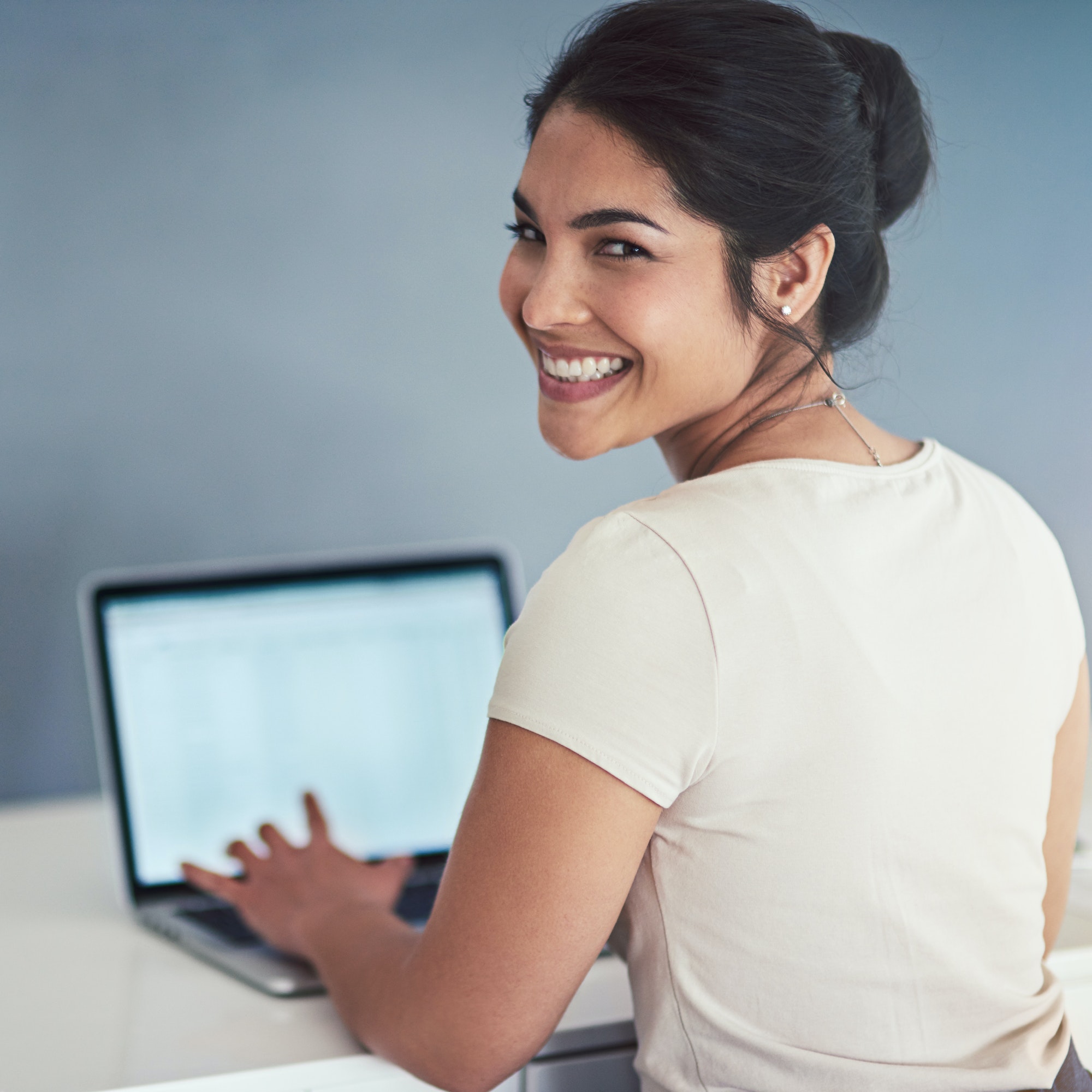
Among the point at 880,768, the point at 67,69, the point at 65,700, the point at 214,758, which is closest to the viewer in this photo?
the point at 880,768

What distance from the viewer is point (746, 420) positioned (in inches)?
31.8

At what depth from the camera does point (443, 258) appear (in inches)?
57.9

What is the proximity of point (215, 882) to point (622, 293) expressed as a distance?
669 mm

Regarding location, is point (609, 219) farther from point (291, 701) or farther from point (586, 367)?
point (291, 701)

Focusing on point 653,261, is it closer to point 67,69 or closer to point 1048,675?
point 1048,675

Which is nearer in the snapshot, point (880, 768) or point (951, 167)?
point (880, 768)

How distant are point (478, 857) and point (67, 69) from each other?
1.10m

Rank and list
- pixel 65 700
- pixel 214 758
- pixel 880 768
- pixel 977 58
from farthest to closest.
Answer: pixel 977 58 → pixel 65 700 → pixel 214 758 → pixel 880 768

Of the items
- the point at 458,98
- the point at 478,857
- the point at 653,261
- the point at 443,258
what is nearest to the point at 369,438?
the point at 443,258

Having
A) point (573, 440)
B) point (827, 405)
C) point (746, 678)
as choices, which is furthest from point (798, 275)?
point (746, 678)

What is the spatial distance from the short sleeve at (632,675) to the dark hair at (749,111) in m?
0.24

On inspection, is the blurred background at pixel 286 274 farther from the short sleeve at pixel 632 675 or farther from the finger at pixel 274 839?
the short sleeve at pixel 632 675

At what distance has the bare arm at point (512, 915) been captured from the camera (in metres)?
0.64

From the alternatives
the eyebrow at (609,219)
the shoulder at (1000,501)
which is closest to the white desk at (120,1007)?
the shoulder at (1000,501)
